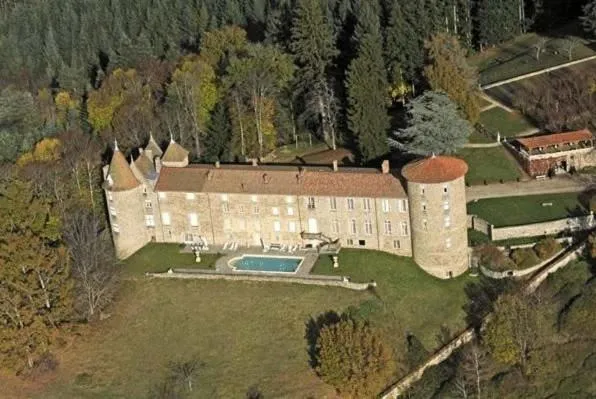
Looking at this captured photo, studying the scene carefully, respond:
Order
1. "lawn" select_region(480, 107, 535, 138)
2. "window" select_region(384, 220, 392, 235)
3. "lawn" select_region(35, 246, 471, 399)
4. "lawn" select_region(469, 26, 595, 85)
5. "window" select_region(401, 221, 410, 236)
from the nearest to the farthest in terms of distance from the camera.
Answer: "lawn" select_region(35, 246, 471, 399) → "window" select_region(401, 221, 410, 236) → "window" select_region(384, 220, 392, 235) → "lawn" select_region(480, 107, 535, 138) → "lawn" select_region(469, 26, 595, 85)

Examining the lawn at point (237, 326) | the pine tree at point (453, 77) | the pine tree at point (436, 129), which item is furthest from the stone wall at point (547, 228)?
the pine tree at point (453, 77)

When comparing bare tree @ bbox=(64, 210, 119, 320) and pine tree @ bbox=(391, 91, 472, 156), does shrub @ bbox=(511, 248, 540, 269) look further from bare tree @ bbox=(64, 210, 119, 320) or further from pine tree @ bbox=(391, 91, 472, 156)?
bare tree @ bbox=(64, 210, 119, 320)

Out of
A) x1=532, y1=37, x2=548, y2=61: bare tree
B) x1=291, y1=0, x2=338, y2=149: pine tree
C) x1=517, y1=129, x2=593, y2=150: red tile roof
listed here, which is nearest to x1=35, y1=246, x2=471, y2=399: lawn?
x1=517, y1=129, x2=593, y2=150: red tile roof

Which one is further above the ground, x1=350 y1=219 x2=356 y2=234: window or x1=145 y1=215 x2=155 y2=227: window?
x1=145 y1=215 x2=155 y2=227: window

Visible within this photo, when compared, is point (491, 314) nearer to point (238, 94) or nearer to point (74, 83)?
point (238, 94)

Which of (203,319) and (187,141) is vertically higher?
(187,141)

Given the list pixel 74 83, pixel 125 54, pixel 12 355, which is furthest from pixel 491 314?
pixel 74 83

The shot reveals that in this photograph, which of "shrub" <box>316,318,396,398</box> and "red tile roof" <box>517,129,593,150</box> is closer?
"shrub" <box>316,318,396,398</box>
